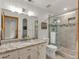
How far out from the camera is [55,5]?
12.4ft

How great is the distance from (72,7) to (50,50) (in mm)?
1896

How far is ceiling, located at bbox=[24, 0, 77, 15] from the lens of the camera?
11.0ft

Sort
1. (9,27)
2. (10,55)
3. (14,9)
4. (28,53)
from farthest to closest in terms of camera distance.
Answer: (14,9) → (9,27) → (28,53) → (10,55)

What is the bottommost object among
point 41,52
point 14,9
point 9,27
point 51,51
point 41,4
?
point 51,51

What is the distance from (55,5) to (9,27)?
6.75 feet

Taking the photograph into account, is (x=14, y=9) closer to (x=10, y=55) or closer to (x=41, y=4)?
(x=41, y=4)

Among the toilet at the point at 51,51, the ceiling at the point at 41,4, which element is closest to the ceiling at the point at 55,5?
the ceiling at the point at 41,4

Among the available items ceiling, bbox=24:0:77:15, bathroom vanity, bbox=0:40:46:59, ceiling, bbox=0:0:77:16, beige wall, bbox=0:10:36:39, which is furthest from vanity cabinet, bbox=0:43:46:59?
ceiling, bbox=24:0:77:15

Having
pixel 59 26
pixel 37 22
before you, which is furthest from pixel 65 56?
pixel 37 22

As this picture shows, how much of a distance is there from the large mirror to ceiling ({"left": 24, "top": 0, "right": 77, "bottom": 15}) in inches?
37.8

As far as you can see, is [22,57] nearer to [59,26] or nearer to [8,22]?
[8,22]

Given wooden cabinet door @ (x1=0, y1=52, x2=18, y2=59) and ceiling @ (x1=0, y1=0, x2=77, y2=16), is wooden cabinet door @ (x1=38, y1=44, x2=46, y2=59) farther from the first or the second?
ceiling @ (x1=0, y1=0, x2=77, y2=16)

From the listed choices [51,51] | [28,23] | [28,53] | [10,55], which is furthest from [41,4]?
[10,55]

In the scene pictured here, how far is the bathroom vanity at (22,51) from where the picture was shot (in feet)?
5.98
